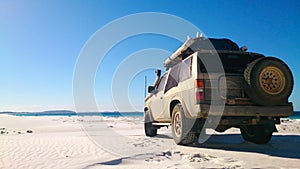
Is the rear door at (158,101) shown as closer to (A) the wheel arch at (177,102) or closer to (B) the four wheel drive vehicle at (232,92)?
(A) the wheel arch at (177,102)

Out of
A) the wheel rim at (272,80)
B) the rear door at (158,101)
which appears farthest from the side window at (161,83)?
the wheel rim at (272,80)

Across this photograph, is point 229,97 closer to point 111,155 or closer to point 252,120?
point 252,120

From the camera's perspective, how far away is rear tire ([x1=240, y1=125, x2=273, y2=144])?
6695 millimetres

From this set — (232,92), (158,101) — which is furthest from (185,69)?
(158,101)

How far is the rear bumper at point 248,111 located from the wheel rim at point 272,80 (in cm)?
40

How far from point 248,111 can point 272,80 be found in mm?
804

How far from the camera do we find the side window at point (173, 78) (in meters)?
6.88

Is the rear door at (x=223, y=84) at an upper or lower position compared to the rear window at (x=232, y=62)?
lower

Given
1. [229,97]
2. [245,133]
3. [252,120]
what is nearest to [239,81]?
[229,97]

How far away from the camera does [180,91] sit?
6.24 meters

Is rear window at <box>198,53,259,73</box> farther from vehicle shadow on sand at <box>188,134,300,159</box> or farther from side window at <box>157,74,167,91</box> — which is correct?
side window at <box>157,74,167,91</box>

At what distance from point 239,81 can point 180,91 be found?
1419mm

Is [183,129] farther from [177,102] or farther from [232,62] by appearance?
[232,62]

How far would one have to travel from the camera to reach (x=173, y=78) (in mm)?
7184
